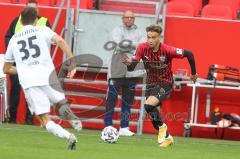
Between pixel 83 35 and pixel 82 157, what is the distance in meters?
7.26

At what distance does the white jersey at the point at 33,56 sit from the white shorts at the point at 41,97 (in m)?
0.10

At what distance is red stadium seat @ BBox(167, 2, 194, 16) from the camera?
17.7m

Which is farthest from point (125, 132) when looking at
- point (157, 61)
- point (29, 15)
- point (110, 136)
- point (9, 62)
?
point (29, 15)

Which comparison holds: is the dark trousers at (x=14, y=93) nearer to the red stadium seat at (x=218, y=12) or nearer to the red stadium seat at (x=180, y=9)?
the red stadium seat at (x=180, y=9)

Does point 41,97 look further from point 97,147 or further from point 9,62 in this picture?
point 97,147

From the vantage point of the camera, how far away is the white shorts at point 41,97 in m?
11.1

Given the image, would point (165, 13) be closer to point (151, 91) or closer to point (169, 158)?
point (151, 91)

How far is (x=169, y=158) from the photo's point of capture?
10.8m

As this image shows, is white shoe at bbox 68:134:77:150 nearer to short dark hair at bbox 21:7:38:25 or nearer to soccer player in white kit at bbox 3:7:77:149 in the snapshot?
soccer player in white kit at bbox 3:7:77:149

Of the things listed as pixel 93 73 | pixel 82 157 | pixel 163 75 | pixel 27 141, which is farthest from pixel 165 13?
pixel 82 157

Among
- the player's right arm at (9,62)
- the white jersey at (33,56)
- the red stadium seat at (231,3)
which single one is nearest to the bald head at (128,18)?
the red stadium seat at (231,3)

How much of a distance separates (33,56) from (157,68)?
3.17 meters

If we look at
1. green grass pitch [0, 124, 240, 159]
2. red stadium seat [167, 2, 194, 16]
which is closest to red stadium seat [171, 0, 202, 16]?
red stadium seat [167, 2, 194, 16]

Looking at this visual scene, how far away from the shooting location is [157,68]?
44.9 feet
